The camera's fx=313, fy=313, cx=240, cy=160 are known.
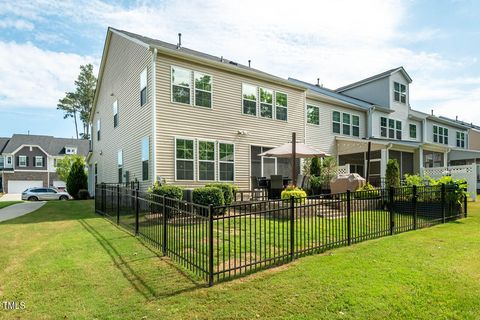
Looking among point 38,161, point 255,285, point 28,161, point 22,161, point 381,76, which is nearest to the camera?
point 255,285

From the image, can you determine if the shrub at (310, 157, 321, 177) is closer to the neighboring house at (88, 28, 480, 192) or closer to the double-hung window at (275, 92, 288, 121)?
the neighboring house at (88, 28, 480, 192)

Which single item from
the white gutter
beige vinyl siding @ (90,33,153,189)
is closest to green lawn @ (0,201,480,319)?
the white gutter

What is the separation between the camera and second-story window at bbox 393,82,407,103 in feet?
73.9

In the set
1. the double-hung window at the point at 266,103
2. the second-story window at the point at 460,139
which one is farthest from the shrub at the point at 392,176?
the second-story window at the point at 460,139

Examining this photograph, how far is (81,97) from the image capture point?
154 ft

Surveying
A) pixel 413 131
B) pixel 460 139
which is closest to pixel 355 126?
pixel 413 131

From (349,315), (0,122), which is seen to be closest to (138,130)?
(349,315)

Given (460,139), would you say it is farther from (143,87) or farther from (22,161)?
(22,161)

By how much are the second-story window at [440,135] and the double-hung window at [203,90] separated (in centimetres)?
2204

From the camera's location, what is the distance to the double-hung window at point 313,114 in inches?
676

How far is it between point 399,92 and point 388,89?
4.76 ft

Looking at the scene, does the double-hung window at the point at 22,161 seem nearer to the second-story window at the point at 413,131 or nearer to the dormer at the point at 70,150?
the dormer at the point at 70,150

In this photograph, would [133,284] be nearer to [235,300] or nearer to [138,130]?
[235,300]

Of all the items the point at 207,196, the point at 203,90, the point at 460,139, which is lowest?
the point at 207,196
